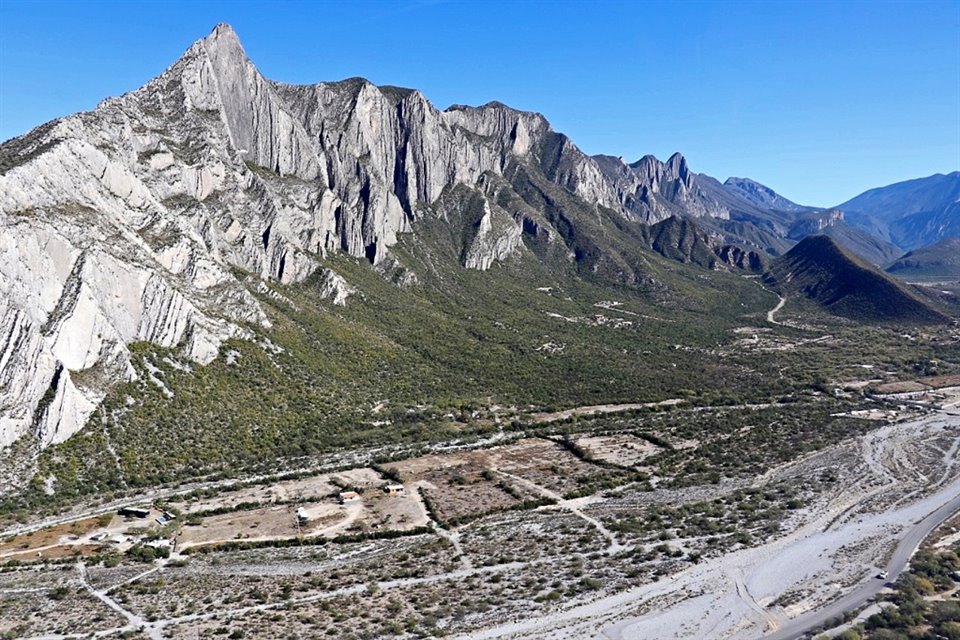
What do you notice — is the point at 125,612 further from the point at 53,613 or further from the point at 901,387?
the point at 901,387

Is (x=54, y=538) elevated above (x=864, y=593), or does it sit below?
above

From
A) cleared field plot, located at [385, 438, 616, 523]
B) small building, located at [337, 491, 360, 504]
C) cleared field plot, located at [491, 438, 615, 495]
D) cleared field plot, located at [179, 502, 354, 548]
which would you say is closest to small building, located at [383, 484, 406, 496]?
cleared field plot, located at [385, 438, 616, 523]

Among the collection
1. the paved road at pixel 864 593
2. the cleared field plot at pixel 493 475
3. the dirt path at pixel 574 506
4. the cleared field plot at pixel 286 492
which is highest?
the cleared field plot at pixel 286 492

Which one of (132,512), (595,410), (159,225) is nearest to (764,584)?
(132,512)

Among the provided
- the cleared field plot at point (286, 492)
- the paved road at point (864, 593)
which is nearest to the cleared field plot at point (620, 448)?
the cleared field plot at point (286, 492)

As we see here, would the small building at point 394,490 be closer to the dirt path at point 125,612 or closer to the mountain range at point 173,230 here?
the dirt path at point 125,612

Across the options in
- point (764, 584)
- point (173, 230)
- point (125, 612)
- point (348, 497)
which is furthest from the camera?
point (173, 230)

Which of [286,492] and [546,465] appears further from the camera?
[546,465]
